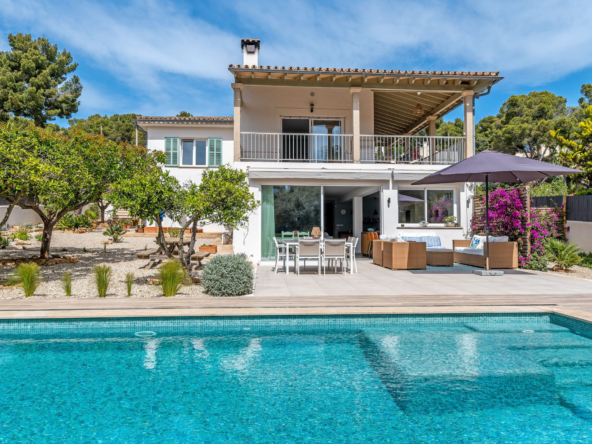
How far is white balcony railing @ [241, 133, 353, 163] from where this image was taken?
45.7 ft

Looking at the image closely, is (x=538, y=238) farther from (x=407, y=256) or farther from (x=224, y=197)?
(x=224, y=197)

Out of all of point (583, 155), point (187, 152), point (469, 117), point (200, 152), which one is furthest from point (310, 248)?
point (583, 155)

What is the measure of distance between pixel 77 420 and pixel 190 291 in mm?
3869

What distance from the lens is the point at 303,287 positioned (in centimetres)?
742

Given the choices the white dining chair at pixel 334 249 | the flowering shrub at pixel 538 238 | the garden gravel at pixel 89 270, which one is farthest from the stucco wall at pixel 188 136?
the flowering shrub at pixel 538 238

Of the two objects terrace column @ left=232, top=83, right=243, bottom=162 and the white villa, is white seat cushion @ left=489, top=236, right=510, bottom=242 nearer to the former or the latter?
the white villa

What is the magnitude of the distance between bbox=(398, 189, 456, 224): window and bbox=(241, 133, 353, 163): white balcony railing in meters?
2.53

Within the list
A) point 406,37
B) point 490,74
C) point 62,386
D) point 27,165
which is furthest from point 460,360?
point 406,37

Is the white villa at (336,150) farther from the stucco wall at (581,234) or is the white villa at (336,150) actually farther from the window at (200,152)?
the window at (200,152)

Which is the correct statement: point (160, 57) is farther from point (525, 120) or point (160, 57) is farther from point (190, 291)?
point (525, 120)

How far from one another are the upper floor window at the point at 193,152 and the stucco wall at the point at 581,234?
1477 cm

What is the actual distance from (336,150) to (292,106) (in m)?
2.29

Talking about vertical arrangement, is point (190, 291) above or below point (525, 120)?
below

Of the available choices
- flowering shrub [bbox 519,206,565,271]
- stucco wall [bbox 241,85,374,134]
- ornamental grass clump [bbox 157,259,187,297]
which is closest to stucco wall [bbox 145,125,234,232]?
stucco wall [bbox 241,85,374,134]
